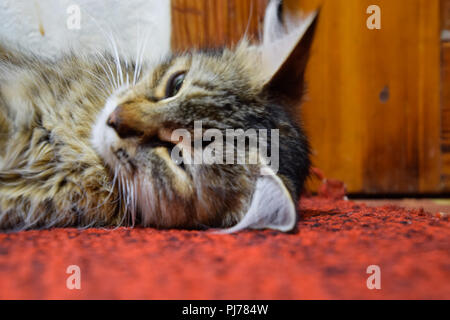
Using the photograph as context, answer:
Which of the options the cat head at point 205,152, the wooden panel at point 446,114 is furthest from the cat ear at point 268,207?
the wooden panel at point 446,114

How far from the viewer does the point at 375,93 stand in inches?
71.6

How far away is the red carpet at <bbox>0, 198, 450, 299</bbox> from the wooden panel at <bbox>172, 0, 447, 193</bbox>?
3.33 feet

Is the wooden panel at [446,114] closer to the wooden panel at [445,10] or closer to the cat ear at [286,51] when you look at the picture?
the wooden panel at [445,10]

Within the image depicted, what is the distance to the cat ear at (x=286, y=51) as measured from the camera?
0.98 m

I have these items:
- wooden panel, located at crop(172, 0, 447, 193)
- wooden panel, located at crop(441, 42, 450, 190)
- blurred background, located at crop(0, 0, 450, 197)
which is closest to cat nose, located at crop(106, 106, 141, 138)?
blurred background, located at crop(0, 0, 450, 197)

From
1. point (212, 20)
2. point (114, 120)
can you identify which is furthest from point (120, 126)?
point (212, 20)

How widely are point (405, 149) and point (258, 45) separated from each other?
1.05m

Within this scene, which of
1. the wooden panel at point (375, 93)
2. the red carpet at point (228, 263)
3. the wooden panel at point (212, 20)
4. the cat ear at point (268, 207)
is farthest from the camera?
the wooden panel at point (375, 93)

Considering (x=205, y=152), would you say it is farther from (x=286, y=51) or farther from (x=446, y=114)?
(x=446, y=114)

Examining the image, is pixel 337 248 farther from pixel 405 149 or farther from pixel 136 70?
pixel 405 149

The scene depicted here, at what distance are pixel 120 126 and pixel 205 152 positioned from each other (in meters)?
0.22

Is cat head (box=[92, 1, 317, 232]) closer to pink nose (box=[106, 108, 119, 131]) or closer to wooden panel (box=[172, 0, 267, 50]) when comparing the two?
pink nose (box=[106, 108, 119, 131])

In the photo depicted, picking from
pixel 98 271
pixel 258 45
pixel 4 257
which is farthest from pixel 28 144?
pixel 258 45

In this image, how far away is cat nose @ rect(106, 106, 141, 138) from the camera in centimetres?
90
